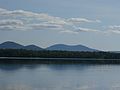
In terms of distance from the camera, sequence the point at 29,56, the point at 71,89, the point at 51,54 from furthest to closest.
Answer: the point at 51,54, the point at 29,56, the point at 71,89

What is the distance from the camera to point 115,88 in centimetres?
2216

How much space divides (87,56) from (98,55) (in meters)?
2.48

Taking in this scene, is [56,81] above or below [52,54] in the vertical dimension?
below

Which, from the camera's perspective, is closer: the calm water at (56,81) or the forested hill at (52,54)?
the calm water at (56,81)

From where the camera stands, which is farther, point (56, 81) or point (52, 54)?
point (52, 54)

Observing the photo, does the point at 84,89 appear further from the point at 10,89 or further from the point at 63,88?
the point at 10,89

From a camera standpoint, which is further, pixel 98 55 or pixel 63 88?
pixel 98 55

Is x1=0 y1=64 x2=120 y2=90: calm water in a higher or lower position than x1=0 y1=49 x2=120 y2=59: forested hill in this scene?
lower

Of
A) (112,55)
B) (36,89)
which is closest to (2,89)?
(36,89)

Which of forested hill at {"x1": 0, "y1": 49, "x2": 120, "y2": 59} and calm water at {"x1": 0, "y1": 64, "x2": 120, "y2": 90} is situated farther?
forested hill at {"x1": 0, "y1": 49, "x2": 120, "y2": 59}

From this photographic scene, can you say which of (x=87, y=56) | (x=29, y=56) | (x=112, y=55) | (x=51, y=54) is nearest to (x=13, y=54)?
(x=29, y=56)

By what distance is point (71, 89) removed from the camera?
68.7ft

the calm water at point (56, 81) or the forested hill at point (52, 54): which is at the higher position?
the forested hill at point (52, 54)

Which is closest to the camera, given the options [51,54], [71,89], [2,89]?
[2,89]
